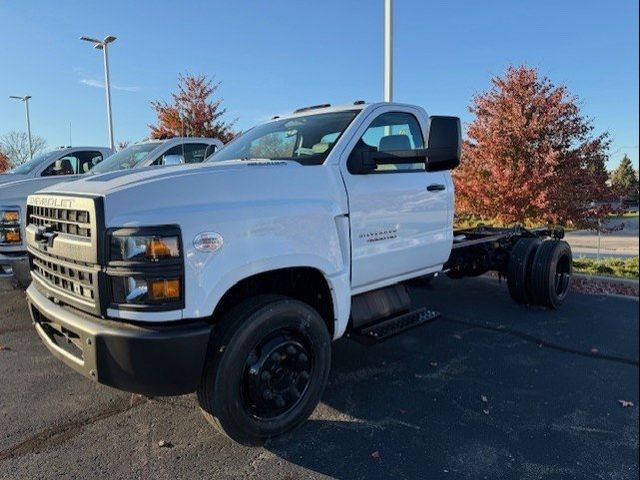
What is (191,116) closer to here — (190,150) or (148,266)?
(190,150)

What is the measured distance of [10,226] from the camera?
531 cm

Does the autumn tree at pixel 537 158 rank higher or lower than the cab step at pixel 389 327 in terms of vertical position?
higher

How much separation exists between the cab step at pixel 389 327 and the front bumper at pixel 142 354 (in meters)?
1.48

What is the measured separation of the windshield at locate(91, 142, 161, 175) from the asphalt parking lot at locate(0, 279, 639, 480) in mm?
2938

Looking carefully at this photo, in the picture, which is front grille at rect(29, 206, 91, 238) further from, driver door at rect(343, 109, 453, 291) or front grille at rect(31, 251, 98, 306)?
driver door at rect(343, 109, 453, 291)

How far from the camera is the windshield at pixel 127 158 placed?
7129mm

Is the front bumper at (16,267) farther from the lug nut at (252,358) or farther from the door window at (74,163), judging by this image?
the lug nut at (252,358)

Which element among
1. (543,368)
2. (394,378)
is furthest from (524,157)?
(394,378)

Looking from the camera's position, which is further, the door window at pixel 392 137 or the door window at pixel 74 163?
the door window at pixel 74 163

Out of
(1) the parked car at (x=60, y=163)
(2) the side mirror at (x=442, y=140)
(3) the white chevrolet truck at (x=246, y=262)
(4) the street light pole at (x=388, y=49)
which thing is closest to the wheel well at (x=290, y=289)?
(3) the white chevrolet truck at (x=246, y=262)

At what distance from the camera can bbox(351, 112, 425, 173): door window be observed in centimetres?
388

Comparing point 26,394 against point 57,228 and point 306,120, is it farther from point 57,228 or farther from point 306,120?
point 306,120

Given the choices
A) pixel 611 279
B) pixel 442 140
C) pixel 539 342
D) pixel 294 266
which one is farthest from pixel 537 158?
pixel 294 266

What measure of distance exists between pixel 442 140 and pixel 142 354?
2.45 m
